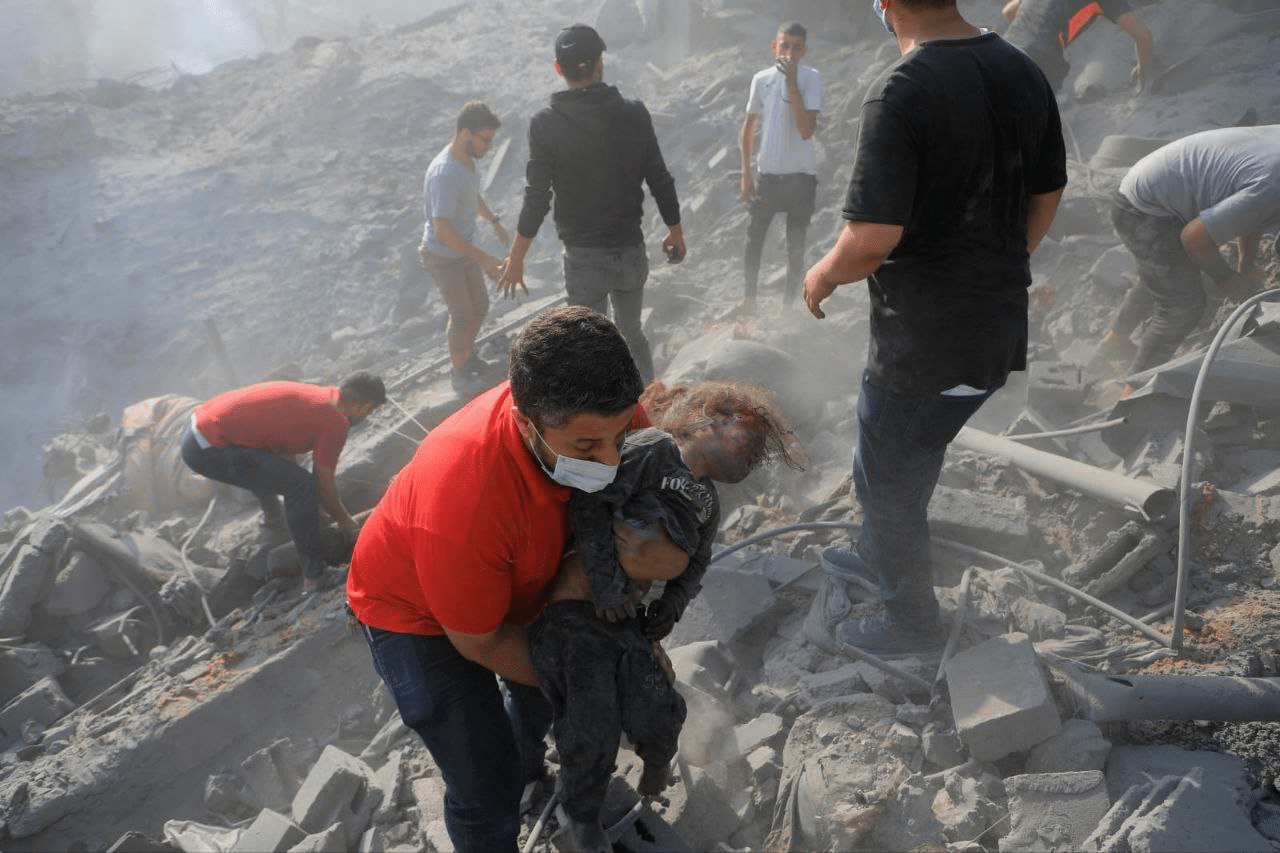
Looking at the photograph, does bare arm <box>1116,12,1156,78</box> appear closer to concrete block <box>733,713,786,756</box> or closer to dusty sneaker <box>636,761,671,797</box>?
concrete block <box>733,713,786,756</box>

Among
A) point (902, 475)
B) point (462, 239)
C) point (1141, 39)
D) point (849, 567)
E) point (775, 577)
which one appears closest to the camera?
point (902, 475)

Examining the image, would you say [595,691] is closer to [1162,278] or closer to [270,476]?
[270,476]

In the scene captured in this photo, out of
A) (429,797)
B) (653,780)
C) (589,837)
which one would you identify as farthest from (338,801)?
(653,780)

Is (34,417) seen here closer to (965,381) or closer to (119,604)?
(119,604)

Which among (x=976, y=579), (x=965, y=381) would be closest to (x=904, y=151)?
(x=965, y=381)

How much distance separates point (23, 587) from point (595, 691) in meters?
5.61

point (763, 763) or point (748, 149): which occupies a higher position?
point (748, 149)

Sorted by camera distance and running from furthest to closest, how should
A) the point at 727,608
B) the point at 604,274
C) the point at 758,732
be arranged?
the point at 604,274 → the point at 727,608 → the point at 758,732

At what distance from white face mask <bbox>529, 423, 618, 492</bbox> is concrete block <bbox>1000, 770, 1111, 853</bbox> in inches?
71.6

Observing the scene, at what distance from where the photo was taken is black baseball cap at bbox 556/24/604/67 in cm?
467

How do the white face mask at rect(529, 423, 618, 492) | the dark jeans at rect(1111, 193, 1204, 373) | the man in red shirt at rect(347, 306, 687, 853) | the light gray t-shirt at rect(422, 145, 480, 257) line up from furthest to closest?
the light gray t-shirt at rect(422, 145, 480, 257) < the dark jeans at rect(1111, 193, 1204, 373) < the white face mask at rect(529, 423, 618, 492) < the man in red shirt at rect(347, 306, 687, 853)

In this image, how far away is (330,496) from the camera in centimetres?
517

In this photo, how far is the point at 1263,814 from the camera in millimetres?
2557

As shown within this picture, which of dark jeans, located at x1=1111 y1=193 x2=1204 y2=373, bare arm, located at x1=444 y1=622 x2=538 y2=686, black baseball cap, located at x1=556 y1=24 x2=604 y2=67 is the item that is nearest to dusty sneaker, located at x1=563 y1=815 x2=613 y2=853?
bare arm, located at x1=444 y1=622 x2=538 y2=686
